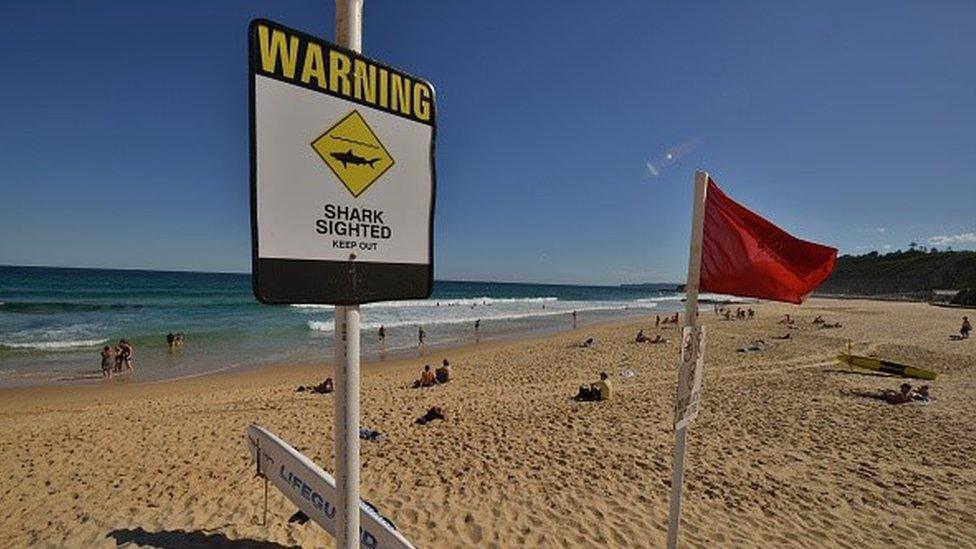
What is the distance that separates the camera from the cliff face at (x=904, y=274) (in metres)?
85.6

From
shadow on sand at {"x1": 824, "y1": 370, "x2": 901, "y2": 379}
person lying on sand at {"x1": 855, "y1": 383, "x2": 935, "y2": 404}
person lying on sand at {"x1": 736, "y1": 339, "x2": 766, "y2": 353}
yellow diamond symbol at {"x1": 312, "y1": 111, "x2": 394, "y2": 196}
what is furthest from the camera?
person lying on sand at {"x1": 736, "y1": 339, "x2": 766, "y2": 353}

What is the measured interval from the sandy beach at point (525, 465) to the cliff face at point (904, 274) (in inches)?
3540

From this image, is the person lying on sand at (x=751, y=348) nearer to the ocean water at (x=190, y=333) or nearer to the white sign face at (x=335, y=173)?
the ocean water at (x=190, y=333)

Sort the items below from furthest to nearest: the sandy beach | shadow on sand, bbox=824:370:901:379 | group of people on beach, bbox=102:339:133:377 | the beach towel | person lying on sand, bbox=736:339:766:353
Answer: person lying on sand, bbox=736:339:766:353 < group of people on beach, bbox=102:339:133:377 < shadow on sand, bbox=824:370:901:379 < the beach towel < the sandy beach

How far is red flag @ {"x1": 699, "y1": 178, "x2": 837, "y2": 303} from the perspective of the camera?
370 cm

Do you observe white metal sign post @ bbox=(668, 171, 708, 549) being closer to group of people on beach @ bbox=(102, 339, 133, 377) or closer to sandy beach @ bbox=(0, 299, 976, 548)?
sandy beach @ bbox=(0, 299, 976, 548)

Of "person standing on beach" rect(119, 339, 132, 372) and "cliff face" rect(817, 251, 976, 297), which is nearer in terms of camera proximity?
"person standing on beach" rect(119, 339, 132, 372)

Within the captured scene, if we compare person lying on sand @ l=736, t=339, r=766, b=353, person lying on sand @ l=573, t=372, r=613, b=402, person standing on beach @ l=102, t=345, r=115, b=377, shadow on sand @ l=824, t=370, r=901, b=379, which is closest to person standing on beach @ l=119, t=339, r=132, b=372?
person standing on beach @ l=102, t=345, r=115, b=377

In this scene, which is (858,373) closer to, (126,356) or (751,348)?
(751,348)

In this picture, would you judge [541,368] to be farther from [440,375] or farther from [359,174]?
[359,174]

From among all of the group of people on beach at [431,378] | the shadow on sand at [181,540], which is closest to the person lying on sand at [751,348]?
the group of people on beach at [431,378]

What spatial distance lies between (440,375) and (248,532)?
10.2 m

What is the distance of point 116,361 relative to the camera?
1766cm

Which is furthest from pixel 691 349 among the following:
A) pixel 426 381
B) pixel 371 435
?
pixel 426 381
